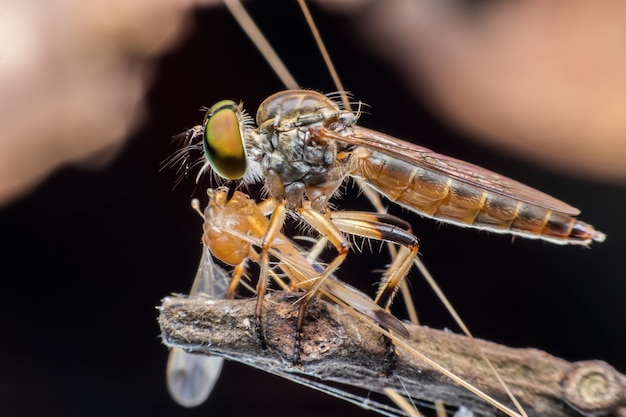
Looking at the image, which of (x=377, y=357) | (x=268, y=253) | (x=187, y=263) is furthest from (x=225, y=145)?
(x=187, y=263)

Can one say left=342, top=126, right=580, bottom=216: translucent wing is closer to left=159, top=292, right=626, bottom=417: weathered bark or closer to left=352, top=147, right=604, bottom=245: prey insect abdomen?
left=352, top=147, right=604, bottom=245: prey insect abdomen

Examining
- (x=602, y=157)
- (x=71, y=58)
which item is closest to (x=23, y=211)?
(x=71, y=58)

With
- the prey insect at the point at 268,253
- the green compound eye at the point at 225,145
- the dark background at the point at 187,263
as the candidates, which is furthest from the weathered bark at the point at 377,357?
the dark background at the point at 187,263

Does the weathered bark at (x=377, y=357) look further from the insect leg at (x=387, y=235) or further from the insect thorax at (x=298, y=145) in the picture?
the insect thorax at (x=298, y=145)

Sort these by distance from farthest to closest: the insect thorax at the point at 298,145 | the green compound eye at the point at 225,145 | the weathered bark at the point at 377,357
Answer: the insect thorax at the point at 298,145, the green compound eye at the point at 225,145, the weathered bark at the point at 377,357

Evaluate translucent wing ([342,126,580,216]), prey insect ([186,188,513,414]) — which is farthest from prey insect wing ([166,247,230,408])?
translucent wing ([342,126,580,216])

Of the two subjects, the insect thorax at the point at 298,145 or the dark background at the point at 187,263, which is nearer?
the insect thorax at the point at 298,145

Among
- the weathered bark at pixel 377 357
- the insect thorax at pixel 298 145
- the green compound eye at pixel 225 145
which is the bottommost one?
the weathered bark at pixel 377 357

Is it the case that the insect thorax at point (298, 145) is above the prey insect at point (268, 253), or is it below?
above
